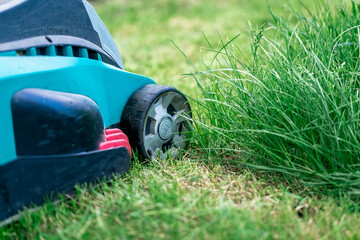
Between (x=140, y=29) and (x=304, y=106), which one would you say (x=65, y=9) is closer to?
(x=304, y=106)

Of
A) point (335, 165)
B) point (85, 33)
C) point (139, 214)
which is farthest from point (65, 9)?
point (335, 165)

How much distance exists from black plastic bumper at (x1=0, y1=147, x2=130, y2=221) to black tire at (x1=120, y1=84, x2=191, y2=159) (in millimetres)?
190

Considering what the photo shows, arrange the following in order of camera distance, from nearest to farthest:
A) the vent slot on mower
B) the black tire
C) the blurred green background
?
the vent slot on mower, the black tire, the blurred green background

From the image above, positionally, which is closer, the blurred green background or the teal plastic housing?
the teal plastic housing

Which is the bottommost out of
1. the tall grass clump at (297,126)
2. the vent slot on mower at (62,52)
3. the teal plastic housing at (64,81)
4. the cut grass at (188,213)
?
the cut grass at (188,213)

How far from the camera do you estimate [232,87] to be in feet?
5.60

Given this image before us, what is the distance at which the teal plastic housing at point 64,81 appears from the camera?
1.14m

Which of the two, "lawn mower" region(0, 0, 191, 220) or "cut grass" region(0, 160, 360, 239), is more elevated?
"lawn mower" region(0, 0, 191, 220)

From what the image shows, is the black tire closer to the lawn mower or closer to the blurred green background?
the lawn mower

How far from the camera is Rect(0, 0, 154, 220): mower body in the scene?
Result: 1.15 m

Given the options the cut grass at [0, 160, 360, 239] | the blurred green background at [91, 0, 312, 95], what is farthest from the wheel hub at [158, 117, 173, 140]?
the blurred green background at [91, 0, 312, 95]

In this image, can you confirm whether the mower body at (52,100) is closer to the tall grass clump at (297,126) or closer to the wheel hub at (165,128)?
the wheel hub at (165,128)

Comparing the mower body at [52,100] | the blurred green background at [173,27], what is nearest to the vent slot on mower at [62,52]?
the mower body at [52,100]

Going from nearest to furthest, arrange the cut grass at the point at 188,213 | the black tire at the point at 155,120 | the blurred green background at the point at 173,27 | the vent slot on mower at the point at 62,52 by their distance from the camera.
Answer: the cut grass at the point at 188,213 < the vent slot on mower at the point at 62,52 < the black tire at the point at 155,120 < the blurred green background at the point at 173,27
